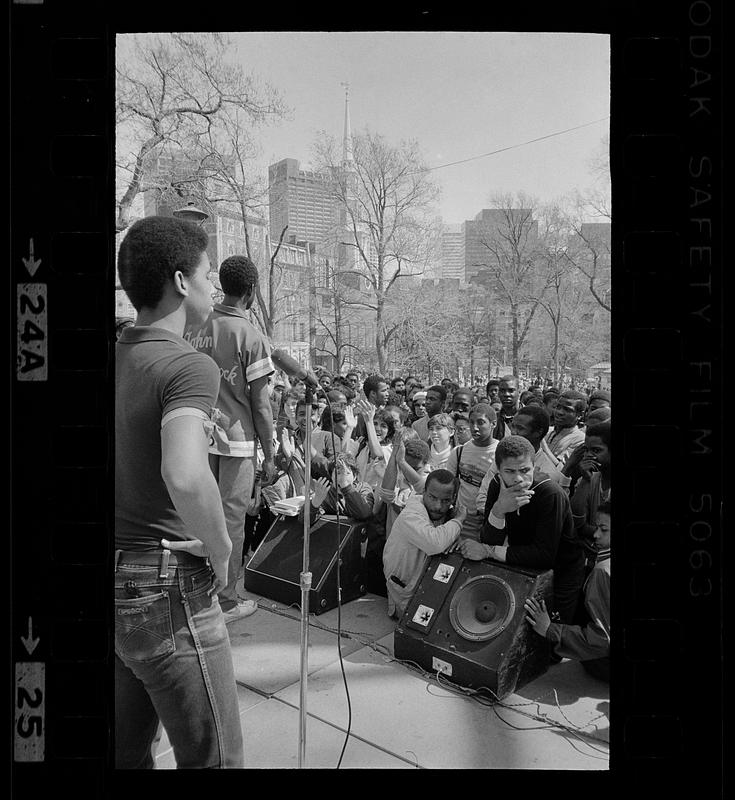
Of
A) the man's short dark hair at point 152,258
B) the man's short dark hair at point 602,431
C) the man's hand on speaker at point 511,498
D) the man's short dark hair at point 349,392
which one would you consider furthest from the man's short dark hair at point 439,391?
the man's short dark hair at point 152,258

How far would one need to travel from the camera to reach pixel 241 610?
11.6ft

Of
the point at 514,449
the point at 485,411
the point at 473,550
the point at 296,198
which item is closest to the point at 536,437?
the point at 485,411

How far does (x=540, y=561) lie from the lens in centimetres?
313

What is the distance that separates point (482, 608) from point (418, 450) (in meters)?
1.42

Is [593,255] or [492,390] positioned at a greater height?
[593,255]

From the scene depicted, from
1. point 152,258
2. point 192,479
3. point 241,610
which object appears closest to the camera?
point 192,479

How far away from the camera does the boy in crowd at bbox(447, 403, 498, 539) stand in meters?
4.00

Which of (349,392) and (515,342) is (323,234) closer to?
(515,342)

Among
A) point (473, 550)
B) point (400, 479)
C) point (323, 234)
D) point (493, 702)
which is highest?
point (323, 234)

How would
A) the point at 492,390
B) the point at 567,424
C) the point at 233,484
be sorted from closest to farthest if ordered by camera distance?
the point at 233,484 → the point at 567,424 → the point at 492,390

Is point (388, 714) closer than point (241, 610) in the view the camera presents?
Yes

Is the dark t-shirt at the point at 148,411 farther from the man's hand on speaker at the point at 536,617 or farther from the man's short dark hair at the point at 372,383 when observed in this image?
the man's short dark hair at the point at 372,383

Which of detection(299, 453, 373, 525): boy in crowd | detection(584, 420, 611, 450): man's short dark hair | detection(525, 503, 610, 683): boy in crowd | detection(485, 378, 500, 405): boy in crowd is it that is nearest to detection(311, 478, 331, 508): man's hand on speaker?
detection(299, 453, 373, 525): boy in crowd
